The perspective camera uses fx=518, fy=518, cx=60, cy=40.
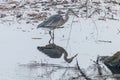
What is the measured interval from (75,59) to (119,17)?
230cm

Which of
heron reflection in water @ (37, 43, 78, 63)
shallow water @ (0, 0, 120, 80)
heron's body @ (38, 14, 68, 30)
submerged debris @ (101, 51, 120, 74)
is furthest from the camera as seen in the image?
heron's body @ (38, 14, 68, 30)

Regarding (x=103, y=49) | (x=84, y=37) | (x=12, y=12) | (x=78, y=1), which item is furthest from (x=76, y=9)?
(x=103, y=49)

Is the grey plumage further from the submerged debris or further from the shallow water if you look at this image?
the submerged debris

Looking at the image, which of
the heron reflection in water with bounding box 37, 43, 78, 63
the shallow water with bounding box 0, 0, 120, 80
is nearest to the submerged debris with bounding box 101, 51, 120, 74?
the shallow water with bounding box 0, 0, 120, 80

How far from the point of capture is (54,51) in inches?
255

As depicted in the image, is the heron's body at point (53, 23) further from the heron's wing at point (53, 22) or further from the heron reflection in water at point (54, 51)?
the heron reflection in water at point (54, 51)

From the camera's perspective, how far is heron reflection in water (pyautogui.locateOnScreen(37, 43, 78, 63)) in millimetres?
6310

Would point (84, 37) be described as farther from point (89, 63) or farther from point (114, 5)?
point (114, 5)

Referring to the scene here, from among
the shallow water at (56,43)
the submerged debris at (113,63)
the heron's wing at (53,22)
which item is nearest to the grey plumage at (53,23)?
the heron's wing at (53,22)

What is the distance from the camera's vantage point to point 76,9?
28.9 ft

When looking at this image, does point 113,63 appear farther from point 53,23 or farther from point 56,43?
point 53,23

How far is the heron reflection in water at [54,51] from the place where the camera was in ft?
20.7

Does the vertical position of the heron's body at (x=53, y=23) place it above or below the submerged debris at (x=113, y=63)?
below

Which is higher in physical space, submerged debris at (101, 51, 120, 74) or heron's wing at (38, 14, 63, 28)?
submerged debris at (101, 51, 120, 74)
